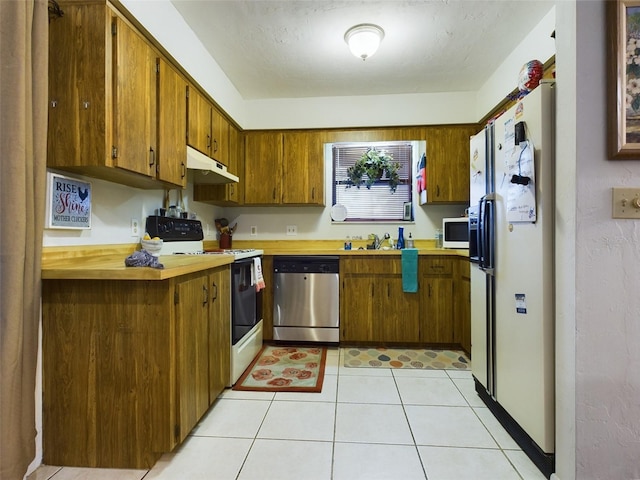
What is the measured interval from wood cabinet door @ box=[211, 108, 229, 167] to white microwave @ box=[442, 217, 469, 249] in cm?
231

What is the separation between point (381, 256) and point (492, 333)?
A: 129cm

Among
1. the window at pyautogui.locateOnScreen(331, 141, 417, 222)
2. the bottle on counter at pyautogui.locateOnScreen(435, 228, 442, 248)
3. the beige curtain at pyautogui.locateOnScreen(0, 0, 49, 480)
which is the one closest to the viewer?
the beige curtain at pyautogui.locateOnScreen(0, 0, 49, 480)

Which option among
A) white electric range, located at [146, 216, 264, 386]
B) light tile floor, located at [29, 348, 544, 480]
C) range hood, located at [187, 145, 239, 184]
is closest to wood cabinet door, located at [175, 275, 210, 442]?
light tile floor, located at [29, 348, 544, 480]

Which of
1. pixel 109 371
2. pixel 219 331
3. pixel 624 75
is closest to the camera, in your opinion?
pixel 624 75

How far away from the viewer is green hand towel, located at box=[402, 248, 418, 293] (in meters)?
2.90

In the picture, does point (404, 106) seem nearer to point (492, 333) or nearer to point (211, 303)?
point (492, 333)

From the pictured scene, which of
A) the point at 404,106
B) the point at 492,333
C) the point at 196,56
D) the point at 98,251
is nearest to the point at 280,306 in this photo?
the point at 98,251

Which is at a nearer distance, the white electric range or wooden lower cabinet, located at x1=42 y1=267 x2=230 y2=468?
wooden lower cabinet, located at x1=42 y1=267 x2=230 y2=468

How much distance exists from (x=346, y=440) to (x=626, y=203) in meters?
1.64

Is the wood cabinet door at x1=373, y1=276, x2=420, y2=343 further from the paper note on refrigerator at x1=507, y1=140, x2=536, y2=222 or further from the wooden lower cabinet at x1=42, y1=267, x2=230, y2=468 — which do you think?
the wooden lower cabinet at x1=42, y1=267, x2=230, y2=468

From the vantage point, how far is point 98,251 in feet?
5.76

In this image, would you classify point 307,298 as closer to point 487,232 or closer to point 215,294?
point 215,294

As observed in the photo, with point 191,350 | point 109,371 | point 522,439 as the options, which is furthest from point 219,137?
point 522,439

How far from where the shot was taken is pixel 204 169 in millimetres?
2258
